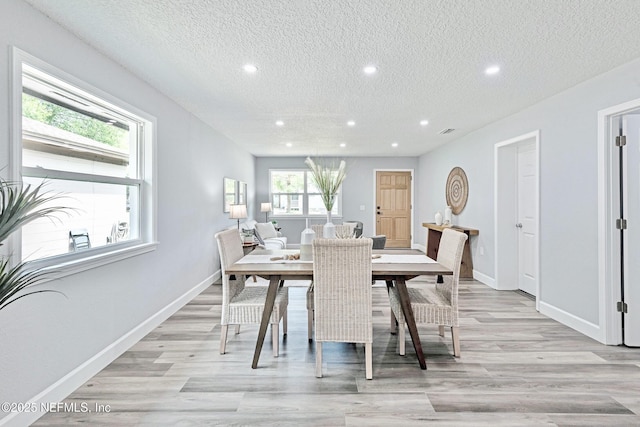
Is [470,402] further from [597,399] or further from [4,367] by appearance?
[4,367]

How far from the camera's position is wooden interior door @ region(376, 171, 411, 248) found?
26.6 feet

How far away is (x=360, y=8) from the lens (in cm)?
184

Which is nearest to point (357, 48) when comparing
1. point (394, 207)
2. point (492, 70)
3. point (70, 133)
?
point (492, 70)

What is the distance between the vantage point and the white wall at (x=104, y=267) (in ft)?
5.61

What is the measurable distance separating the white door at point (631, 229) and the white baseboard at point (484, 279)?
1826 mm

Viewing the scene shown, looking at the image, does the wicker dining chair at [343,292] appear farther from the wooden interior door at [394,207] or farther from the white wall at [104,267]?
the wooden interior door at [394,207]

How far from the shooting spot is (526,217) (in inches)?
169

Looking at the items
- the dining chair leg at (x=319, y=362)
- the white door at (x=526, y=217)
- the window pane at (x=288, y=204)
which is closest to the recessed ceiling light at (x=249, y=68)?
the dining chair leg at (x=319, y=362)

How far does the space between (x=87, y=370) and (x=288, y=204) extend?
6.09 meters

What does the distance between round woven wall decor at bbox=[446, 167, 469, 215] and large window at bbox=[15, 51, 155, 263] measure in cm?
479

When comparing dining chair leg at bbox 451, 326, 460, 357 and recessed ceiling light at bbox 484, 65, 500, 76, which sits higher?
recessed ceiling light at bbox 484, 65, 500, 76

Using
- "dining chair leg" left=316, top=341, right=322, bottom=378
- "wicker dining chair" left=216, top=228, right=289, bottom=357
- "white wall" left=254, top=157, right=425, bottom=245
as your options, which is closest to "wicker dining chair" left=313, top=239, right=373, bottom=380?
"dining chair leg" left=316, top=341, right=322, bottom=378

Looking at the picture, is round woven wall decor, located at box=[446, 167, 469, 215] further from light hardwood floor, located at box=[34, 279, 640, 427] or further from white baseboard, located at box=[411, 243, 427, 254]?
light hardwood floor, located at box=[34, 279, 640, 427]

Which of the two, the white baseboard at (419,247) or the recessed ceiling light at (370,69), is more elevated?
the recessed ceiling light at (370,69)
